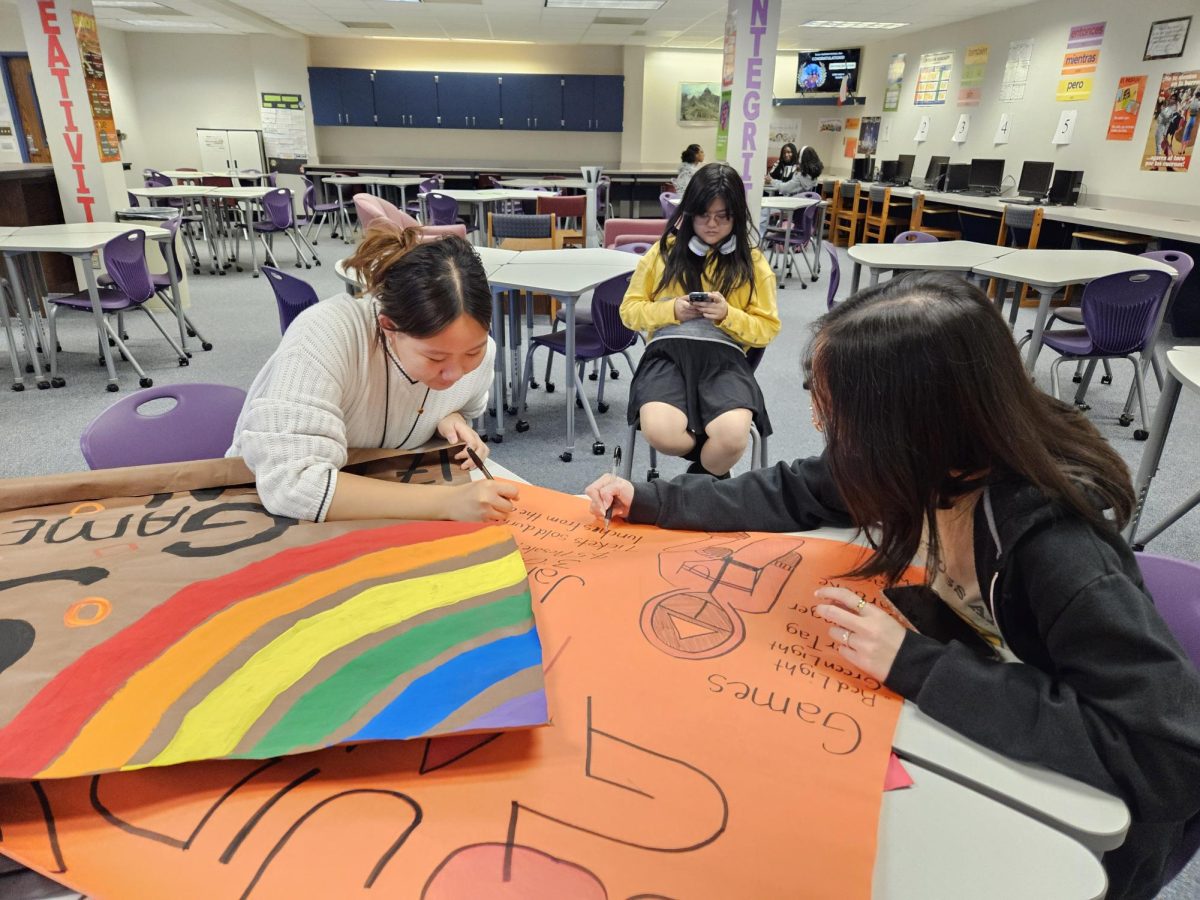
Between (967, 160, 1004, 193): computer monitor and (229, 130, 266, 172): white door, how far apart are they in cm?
1060

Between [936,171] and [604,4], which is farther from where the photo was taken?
[936,171]

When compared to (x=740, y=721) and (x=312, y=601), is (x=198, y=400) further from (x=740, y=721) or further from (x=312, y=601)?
(x=740, y=721)

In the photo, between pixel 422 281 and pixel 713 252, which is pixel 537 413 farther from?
pixel 422 281

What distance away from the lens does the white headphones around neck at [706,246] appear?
2.44 m

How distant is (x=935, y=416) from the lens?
2.62 ft

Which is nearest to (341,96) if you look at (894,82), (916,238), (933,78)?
(894,82)

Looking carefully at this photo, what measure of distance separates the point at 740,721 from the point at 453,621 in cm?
34

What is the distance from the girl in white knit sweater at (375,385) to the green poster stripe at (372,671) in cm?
28

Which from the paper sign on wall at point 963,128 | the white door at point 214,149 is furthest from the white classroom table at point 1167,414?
the white door at point 214,149

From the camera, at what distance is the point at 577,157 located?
12.8m

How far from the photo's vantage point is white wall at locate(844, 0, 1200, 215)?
6.50 meters

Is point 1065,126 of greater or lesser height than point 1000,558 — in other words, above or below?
above

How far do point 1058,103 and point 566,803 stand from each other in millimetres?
9339

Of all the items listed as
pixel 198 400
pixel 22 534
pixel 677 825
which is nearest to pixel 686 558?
pixel 677 825
